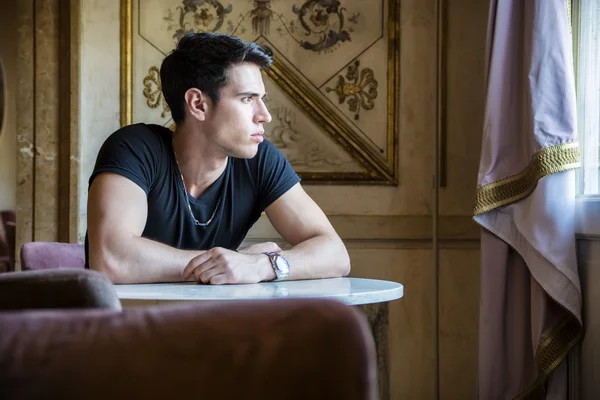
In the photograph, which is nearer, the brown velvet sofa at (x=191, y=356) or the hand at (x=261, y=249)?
the brown velvet sofa at (x=191, y=356)

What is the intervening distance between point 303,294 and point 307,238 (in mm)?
706

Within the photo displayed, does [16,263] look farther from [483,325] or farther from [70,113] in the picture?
[483,325]

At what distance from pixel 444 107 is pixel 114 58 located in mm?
1556

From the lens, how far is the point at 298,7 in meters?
3.75

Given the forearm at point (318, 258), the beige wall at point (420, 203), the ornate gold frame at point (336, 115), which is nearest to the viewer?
the forearm at point (318, 258)

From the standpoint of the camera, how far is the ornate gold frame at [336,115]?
369 centimetres

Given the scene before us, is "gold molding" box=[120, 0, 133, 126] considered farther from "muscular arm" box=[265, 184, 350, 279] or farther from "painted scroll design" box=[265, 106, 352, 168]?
"muscular arm" box=[265, 184, 350, 279]

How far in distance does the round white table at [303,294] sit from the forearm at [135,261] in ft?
0.16

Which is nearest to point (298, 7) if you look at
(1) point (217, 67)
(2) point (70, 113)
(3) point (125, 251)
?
(2) point (70, 113)

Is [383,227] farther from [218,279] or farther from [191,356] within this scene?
[191,356]

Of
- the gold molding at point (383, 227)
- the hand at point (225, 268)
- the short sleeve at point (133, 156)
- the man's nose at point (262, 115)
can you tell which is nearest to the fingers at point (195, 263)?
the hand at point (225, 268)

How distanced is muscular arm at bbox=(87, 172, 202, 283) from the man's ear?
405 mm

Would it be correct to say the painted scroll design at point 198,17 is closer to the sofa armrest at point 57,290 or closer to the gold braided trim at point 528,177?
the gold braided trim at point 528,177

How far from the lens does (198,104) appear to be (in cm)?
248
